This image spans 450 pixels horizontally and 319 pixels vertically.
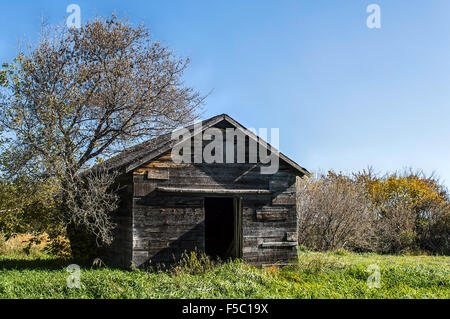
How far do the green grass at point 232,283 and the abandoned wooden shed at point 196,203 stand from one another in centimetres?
78

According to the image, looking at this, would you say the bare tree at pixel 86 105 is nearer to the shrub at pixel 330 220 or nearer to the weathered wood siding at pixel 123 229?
the weathered wood siding at pixel 123 229

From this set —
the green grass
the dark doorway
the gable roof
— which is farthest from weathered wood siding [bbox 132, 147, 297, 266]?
the dark doorway

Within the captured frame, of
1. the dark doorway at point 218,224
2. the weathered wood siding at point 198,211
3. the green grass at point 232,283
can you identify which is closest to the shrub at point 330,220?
the dark doorway at point 218,224

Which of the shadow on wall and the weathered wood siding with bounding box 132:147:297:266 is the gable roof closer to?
the weathered wood siding with bounding box 132:147:297:266

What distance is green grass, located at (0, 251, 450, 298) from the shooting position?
9.67 metres

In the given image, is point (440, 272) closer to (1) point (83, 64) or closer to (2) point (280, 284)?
(2) point (280, 284)

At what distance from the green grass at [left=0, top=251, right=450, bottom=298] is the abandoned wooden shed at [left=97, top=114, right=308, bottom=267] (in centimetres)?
78

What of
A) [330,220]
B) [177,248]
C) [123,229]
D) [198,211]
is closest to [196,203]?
[198,211]

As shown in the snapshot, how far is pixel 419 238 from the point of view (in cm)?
2516

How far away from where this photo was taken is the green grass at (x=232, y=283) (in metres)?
9.67

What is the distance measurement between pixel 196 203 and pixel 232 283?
11.1 ft
